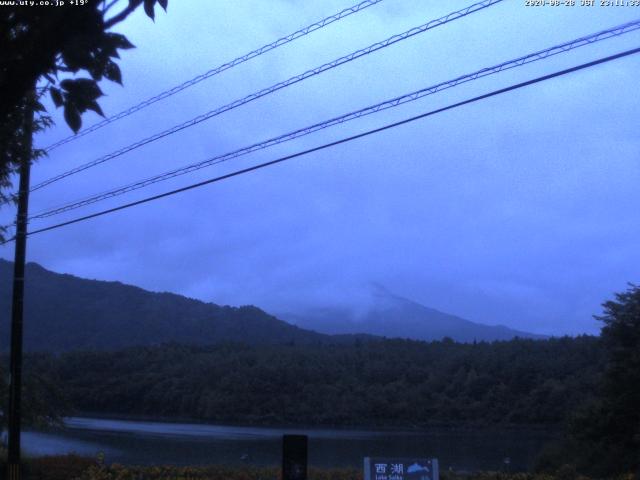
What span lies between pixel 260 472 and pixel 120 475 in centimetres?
294

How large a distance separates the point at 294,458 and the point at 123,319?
196 ft

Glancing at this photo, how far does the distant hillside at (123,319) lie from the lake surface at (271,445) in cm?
2783

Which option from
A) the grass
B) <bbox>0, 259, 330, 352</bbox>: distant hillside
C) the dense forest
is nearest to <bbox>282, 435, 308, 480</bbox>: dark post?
the grass

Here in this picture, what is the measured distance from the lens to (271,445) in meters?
23.7

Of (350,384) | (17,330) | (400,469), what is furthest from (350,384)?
(400,469)

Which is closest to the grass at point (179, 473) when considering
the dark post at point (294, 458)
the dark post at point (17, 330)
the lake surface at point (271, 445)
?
the lake surface at point (271, 445)

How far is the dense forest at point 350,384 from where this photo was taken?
28.4m

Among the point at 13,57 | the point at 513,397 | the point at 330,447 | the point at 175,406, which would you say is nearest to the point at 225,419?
the point at 175,406

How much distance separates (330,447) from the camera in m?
23.4

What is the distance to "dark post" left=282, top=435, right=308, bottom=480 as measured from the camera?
1059 centimetres

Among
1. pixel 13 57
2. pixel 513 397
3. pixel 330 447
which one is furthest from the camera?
pixel 513 397

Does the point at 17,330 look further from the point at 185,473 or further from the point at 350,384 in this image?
the point at 350,384

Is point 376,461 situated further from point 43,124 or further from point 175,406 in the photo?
point 175,406

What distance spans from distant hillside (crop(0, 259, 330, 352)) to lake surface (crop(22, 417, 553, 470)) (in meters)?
27.8
